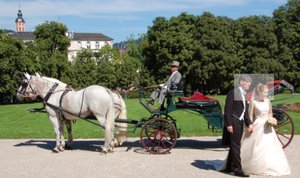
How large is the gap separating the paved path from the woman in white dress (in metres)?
0.41

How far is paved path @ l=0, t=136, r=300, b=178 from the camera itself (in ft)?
28.7

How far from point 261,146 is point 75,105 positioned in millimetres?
5220

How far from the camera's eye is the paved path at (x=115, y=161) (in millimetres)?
8742

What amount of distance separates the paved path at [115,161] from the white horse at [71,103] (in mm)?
643

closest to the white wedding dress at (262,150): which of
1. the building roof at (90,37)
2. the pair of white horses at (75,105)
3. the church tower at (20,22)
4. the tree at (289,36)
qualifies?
the pair of white horses at (75,105)

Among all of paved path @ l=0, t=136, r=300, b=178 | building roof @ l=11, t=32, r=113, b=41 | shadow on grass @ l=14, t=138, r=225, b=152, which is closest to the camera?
paved path @ l=0, t=136, r=300, b=178

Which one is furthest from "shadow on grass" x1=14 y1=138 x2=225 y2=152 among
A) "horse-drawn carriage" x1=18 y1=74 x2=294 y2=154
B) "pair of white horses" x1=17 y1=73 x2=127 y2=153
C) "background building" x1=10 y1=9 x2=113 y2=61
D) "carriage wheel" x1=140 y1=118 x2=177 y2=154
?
"background building" x1=10 y1=9 x2=113 y2=61

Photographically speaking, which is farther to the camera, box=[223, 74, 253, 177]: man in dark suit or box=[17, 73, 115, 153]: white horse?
box=[17, 73, 115, 153]: white horse

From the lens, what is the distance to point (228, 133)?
29.0 feet

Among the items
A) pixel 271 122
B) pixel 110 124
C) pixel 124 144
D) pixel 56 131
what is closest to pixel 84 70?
pixel 124 144

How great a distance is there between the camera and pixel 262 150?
27.8 ft

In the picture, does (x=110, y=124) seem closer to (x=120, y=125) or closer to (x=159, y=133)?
(x=120, y=125)

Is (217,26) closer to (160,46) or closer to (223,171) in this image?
(160,46)

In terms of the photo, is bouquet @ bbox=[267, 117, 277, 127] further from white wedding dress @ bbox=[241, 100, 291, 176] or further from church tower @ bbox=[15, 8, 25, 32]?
church tower @ bbox=[15, 8, 25, 32]
